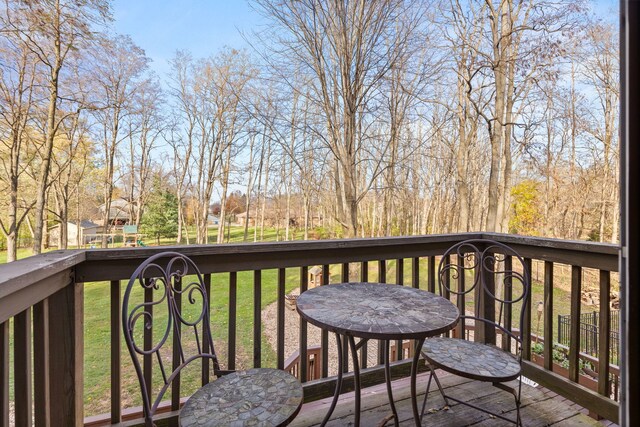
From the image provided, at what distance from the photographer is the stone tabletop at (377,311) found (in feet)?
3.75

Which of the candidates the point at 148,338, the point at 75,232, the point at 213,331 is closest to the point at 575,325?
the point at 148,338

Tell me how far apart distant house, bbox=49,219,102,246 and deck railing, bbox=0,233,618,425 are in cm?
981

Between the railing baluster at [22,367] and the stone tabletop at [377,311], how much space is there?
0.96 meters

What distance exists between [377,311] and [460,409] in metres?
0.98

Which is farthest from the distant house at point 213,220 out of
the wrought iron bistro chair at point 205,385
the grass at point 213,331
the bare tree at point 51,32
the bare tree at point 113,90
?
the wrought iron bistro chair at point 205,385

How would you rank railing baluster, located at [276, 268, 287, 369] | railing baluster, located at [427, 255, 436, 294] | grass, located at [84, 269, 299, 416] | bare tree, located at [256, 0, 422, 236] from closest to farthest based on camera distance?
railing baluster, located at [276, 268, 287, 369]
railing baluster, located at [427, 255, 436, 294]
grass, located at [84, 269, 299, 416]
bare tree, located at [256, 0, 422, 236]

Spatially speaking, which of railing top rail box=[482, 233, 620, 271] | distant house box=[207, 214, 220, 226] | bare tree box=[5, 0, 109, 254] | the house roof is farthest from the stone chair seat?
distant house box=[207, 214, 220, 226]

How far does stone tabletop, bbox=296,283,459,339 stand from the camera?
1.14m

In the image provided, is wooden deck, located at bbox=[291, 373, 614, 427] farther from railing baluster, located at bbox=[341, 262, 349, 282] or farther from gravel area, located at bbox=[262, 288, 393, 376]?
gravel area, located at bbox=[262, 288, 393, 376]

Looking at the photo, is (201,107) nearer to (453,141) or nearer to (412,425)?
(453,141)

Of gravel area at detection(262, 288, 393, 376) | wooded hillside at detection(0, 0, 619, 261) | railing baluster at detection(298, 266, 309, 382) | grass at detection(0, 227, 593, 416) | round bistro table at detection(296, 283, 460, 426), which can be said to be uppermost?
wooded hillside at detection(0, 0, 619, 261)

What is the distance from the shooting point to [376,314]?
4.27ft

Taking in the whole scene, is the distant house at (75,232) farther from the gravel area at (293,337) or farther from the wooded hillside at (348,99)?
the gravel area at (293,337)

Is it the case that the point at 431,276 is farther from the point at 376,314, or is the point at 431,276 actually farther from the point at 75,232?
the point at 75,232
